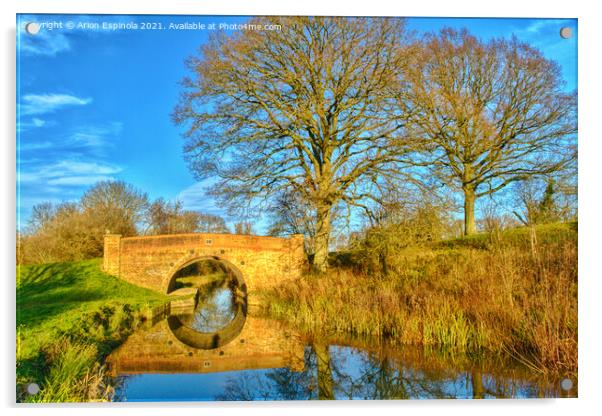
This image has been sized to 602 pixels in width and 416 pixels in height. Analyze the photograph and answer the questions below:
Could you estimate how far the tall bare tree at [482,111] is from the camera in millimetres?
6512

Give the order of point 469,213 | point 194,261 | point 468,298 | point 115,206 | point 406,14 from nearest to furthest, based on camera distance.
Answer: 1. point 406,14
2. point 468,298
3. point 115,206
4. point 469,213
5. point 194,261

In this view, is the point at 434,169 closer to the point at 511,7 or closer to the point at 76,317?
the point at 511,7

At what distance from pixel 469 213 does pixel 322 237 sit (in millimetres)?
2892

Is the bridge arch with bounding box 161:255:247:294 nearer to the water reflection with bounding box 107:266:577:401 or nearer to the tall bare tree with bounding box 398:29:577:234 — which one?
the water reflection with bounding box 107:266:577:401

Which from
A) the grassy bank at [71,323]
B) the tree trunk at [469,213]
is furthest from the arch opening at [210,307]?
the tree trunk at [469,213]

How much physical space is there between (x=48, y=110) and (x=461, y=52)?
5988mm

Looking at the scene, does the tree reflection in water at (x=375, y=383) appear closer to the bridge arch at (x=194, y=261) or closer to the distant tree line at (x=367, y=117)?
the distant tree line at (x=367, y=117)

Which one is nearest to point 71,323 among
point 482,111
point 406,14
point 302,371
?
point 302,371

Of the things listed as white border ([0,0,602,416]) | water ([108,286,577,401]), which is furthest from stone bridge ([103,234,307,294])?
white border ([0,0,602,416])

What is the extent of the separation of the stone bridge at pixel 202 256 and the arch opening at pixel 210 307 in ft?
1.15

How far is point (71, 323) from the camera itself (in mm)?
7453

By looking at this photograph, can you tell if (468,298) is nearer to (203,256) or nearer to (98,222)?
(203,256)

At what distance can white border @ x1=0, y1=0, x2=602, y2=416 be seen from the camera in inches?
201
